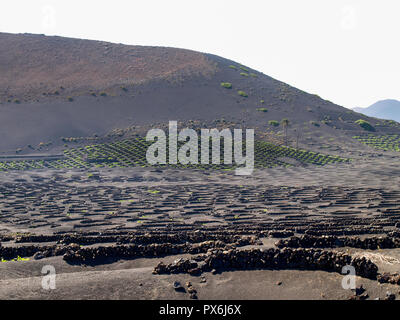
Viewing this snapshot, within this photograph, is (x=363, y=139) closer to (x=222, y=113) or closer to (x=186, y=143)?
(x=222, y=113)

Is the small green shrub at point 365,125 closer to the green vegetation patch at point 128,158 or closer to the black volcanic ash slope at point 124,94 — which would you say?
the black volcanic ash slope at point 124,94

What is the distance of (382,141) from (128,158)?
183 feet

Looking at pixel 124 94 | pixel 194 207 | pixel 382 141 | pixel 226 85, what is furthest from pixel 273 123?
pixel 194 207

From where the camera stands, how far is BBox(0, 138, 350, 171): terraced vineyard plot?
7031 centimetres

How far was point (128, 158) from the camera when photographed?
7381 centimetres

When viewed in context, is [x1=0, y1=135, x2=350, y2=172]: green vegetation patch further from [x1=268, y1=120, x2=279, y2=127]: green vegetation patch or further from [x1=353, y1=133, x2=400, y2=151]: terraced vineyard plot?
[x1=353, y1=133, x2=400, y2=151]: terraced vineyard plot

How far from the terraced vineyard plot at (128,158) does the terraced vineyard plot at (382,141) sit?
1648 centimetres

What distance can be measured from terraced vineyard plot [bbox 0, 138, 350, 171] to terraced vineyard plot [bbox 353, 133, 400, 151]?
54.1 feet

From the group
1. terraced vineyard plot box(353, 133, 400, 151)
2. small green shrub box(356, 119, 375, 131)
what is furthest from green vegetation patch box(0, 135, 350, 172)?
small green shrub box(356, 119, 375, 131)

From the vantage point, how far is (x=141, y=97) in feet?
351

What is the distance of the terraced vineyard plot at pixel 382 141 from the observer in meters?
86.5

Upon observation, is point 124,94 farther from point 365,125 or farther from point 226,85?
point 365,125

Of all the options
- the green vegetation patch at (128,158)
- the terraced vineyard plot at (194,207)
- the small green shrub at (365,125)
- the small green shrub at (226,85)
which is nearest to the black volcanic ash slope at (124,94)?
the small green shrub at (226,85)
